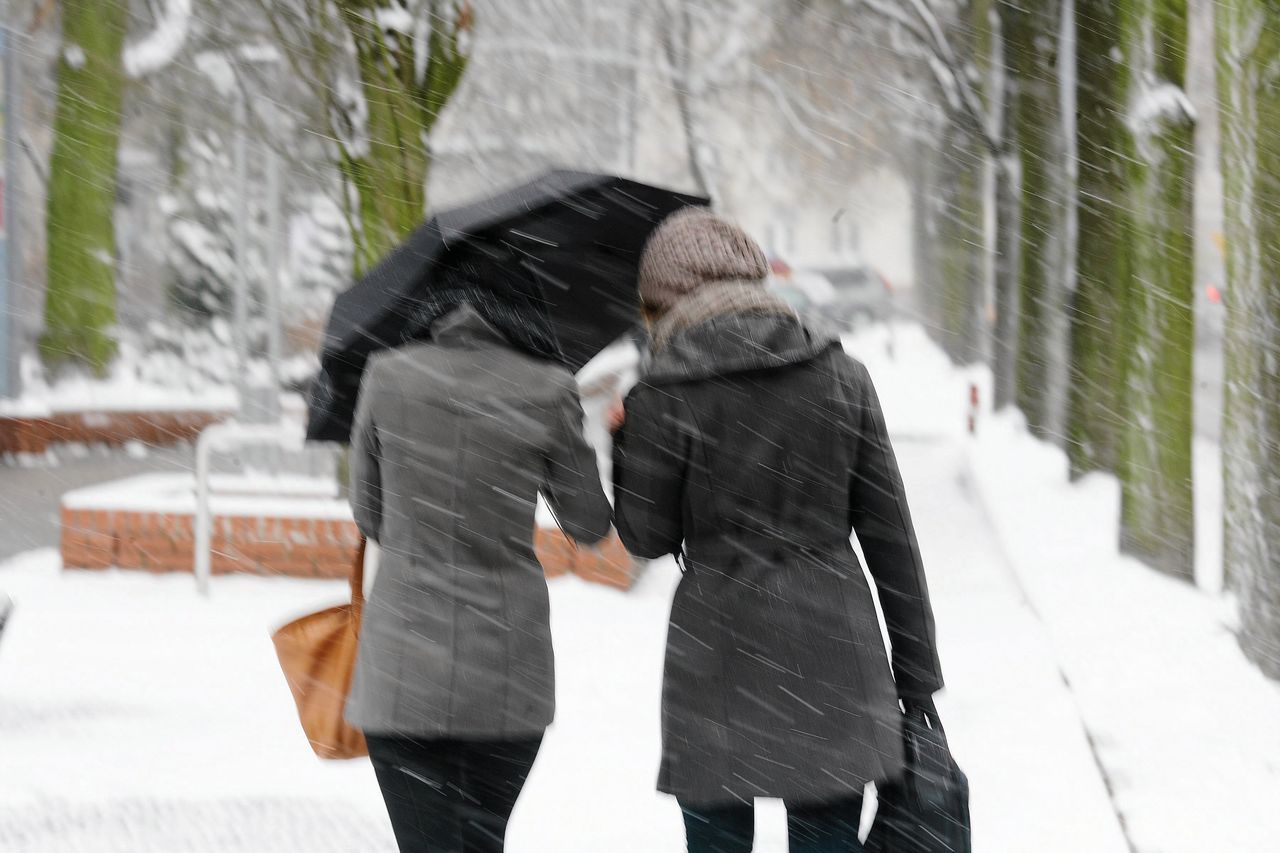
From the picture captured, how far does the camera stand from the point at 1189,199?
9484mm

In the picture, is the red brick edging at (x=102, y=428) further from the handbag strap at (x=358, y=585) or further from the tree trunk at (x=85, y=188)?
the handbag strap at (x=358, y=585)

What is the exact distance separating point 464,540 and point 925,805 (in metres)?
0.95

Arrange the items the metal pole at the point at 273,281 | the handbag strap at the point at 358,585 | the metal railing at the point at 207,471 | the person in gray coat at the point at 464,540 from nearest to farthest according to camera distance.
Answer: the person in gray coat at the point at 464,540 → the handbag strap at the point at 358,585 → the metal railing at the point at 207,471 → the metal pole at the point at 273,281

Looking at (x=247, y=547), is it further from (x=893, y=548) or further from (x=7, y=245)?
(x=7, y=245)

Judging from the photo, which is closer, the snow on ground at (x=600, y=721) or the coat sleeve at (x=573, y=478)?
the coat sleeve at (x=573, y=478)

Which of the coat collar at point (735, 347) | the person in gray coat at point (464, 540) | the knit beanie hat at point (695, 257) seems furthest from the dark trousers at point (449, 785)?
the knit beanie hat at point (695, 257)

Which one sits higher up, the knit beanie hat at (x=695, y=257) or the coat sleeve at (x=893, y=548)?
the knit beanie hat at (x=695, y=257)

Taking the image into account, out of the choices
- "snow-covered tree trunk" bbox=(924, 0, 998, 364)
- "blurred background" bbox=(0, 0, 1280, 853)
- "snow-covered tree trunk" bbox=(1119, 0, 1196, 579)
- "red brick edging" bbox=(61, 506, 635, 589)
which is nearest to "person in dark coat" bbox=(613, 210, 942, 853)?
"blurred background" bbox=(0, 0, 1280, 853)

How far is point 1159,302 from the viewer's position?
9.56 metres

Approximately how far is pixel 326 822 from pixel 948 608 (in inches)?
192

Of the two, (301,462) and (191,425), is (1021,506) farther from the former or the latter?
(191,425)

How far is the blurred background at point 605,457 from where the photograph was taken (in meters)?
5.44

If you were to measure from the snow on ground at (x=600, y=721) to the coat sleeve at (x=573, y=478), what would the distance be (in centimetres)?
225

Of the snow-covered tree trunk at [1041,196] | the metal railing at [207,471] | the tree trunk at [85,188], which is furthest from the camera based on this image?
the tree trunk at [85,188]
